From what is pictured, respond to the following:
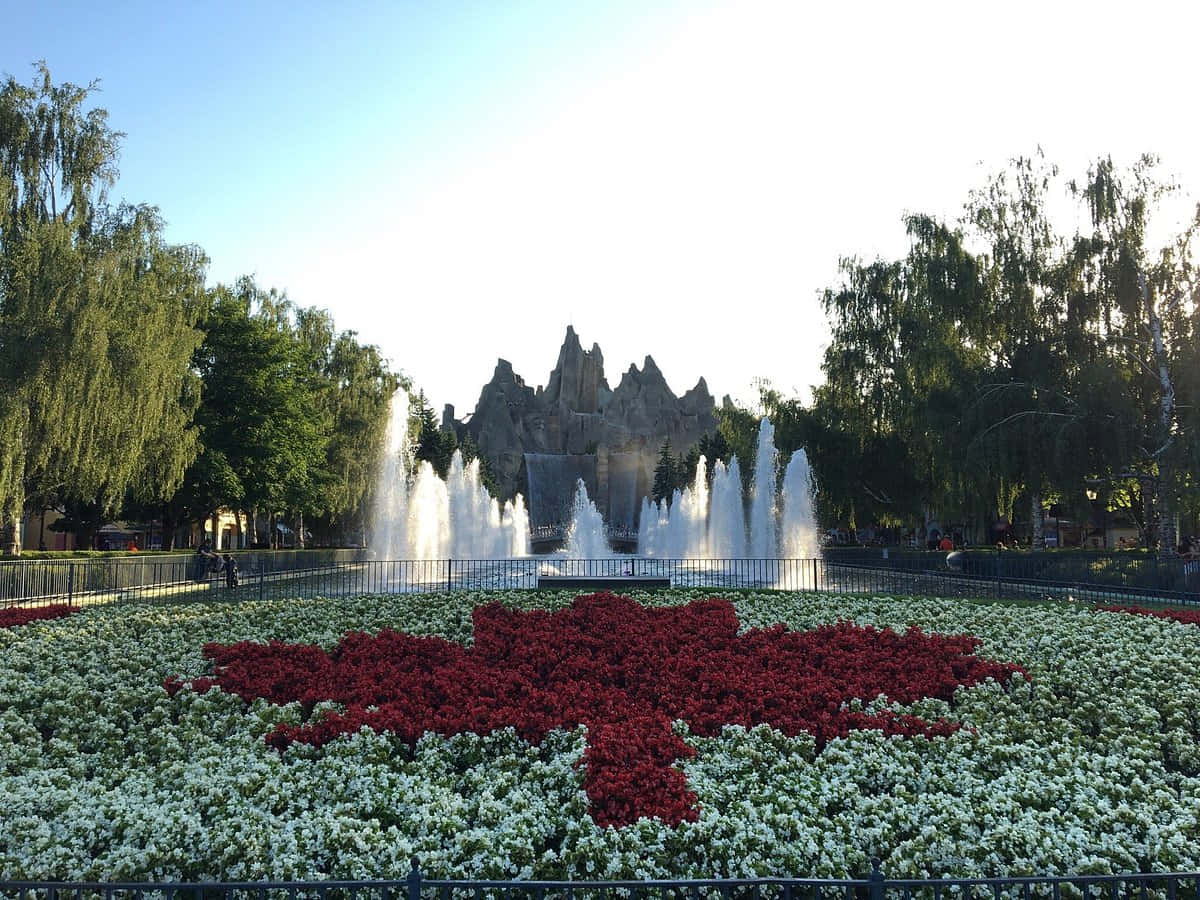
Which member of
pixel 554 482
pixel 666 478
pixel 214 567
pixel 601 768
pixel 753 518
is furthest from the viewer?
pixel 554 482

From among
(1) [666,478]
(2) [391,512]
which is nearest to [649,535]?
(1) [666,478]

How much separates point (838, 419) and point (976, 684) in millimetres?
29742

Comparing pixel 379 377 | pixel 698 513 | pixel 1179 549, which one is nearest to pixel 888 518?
pixel 698 513

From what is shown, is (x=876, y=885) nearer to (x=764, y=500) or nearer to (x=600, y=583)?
(x=600, y=583)

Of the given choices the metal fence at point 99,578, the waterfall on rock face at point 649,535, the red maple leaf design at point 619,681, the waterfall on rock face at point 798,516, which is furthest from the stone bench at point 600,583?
the waterfall on rock face at point 649,535

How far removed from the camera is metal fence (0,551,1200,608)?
723 inches

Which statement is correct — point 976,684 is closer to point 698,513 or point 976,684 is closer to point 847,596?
point 847,596

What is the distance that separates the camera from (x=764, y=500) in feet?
→ 112

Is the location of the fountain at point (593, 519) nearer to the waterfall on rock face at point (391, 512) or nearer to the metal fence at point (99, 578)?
the waterfall on rock face at point (391, 512)

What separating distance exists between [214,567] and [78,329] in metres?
7.52

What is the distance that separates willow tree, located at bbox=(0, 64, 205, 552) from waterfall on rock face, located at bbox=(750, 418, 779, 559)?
A: 20725 mm

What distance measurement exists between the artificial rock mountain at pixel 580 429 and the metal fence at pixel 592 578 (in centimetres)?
6423

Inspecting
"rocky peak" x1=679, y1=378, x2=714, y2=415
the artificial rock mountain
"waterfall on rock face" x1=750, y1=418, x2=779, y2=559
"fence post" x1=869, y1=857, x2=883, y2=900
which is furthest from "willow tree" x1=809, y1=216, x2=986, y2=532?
"rocky peak" x1=679, y1=378, x2=714, y2=415

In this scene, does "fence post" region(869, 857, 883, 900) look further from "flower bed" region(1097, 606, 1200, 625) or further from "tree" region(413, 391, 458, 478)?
"tree" region(413, 391, 458, 478)
